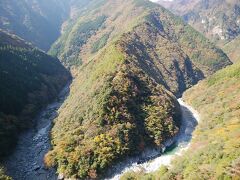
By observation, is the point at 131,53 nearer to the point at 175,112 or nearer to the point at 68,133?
the point at 175,112

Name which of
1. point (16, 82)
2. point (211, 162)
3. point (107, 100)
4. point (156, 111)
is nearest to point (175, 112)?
point (156, 111)

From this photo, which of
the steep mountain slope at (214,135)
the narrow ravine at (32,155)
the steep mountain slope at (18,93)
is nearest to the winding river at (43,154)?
the narrow ravine at (32,155)

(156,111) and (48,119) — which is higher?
(48,119)

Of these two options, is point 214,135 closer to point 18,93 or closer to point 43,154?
point 43,154

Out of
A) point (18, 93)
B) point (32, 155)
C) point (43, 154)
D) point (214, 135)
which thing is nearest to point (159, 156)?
point (214, 135)

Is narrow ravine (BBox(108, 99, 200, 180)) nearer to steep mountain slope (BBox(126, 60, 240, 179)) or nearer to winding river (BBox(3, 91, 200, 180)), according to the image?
winding river (BBox(3, 91, 200, 180))

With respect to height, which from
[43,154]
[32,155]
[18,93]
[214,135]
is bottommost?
[214,135]

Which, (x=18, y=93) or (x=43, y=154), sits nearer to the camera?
(x=43, y=154)
